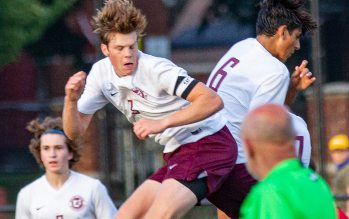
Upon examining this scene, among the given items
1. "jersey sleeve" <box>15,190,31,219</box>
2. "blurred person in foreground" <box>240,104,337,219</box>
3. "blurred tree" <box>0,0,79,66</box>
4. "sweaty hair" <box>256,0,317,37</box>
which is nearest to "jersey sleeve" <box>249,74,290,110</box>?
"sweaty hair" <box>256,0,317,37</box>

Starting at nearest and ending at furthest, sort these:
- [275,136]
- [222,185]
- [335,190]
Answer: [275,136], [222,185], [335,190]

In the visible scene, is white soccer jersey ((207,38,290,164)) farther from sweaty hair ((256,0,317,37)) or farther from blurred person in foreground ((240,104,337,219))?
blurred person in foreground ((240,104,337,219))

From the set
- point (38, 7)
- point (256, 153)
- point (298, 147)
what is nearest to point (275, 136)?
point (256, 153)

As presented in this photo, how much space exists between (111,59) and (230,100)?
809 mm

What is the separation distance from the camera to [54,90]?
20.4 ft

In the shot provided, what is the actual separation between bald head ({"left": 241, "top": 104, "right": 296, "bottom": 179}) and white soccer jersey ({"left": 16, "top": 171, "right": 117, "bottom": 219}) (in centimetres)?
270

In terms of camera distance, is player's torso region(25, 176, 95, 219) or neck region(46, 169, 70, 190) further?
neck region(46, 169, 70, 190)

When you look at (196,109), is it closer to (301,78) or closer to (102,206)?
(301,78)

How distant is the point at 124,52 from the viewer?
3230 mm

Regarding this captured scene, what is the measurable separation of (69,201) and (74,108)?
55.9 inches

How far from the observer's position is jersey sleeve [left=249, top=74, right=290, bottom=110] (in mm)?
3416

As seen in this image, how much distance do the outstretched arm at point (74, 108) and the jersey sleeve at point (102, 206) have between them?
1.12 meters

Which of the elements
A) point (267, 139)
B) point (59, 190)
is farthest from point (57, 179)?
point (267, 139)

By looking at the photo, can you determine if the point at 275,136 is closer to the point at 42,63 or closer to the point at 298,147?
the point at 298,147
